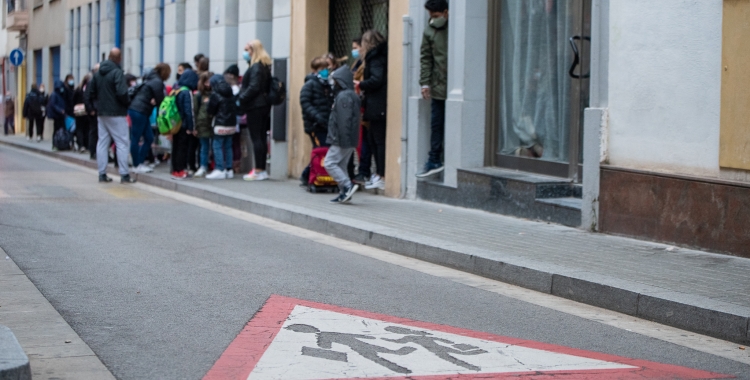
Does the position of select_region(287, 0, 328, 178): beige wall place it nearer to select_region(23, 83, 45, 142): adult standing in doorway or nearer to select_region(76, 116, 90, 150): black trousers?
select_region(76, 116, 90, 150): black trousers

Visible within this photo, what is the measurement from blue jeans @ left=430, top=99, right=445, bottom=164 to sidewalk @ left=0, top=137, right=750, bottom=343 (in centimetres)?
65

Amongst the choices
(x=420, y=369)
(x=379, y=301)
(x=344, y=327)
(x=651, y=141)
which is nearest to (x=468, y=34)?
(x=651, y=141)

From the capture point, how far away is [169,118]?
17.2 metres

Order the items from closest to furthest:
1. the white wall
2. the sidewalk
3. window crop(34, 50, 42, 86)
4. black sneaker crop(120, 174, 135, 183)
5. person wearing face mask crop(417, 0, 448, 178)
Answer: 1. the sidewalk
2. the white wall
3. person wearing face mask crop(417, 0, 448, 178)
4. black sneaker crop(120, 174, 135, 183)
5. window crop(34, 50, 42, 86)

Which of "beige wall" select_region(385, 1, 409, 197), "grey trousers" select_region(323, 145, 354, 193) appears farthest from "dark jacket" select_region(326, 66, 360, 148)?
"beige wall" select_region(385, 1, 409, 197)

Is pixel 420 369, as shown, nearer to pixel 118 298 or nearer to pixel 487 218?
pixel 118 298

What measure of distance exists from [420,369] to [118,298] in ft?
8.81

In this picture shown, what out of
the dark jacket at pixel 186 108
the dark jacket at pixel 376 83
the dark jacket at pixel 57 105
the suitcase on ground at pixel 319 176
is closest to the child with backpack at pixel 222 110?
the dark jacket at pixel 186 108

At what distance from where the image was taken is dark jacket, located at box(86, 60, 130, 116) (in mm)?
16703

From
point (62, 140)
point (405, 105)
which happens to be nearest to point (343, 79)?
point (405, 105)

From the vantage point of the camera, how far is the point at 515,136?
12.9 metres

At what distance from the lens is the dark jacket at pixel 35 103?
32.9 meters

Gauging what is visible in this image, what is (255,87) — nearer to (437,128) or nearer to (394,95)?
(394,95)

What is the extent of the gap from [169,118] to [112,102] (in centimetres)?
95
